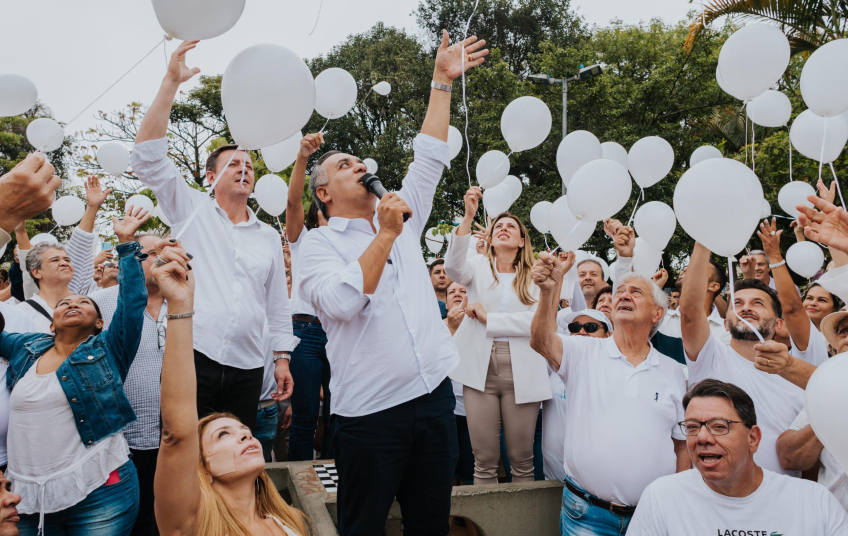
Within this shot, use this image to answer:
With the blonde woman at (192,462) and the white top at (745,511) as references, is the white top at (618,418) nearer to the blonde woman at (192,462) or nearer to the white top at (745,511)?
the white top at (745,511)

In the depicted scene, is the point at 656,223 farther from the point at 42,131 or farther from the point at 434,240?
the point at 42,131

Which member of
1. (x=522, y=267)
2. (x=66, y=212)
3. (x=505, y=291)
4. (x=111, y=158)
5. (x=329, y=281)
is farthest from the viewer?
(x=66, y=212)

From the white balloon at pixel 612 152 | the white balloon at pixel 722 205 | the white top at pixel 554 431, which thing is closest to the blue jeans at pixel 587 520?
the white top at pixel 554 431

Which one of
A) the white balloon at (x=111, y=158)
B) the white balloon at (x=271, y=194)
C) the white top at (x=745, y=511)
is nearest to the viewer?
the white top at (x=745, y=511)

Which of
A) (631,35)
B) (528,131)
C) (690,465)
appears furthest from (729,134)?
(690,465)

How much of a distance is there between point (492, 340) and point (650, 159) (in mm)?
2095

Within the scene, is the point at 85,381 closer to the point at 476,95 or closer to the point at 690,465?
the point at 690,465

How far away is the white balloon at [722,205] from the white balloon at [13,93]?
4.20 metres

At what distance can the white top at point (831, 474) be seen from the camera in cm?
251

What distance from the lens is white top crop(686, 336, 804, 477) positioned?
2.77 m

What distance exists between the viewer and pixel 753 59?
3.73 metres

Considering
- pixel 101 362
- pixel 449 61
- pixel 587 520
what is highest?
pixel 449 61

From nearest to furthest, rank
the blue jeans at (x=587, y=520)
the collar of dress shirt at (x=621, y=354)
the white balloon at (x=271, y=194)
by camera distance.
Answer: the blue jeans at (x=587, y=520), the collar of dress shirt at (x=621, y=354), the white balloon at (x=271, y=194)

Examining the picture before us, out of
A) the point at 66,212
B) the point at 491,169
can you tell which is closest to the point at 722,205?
the point at 491,169
